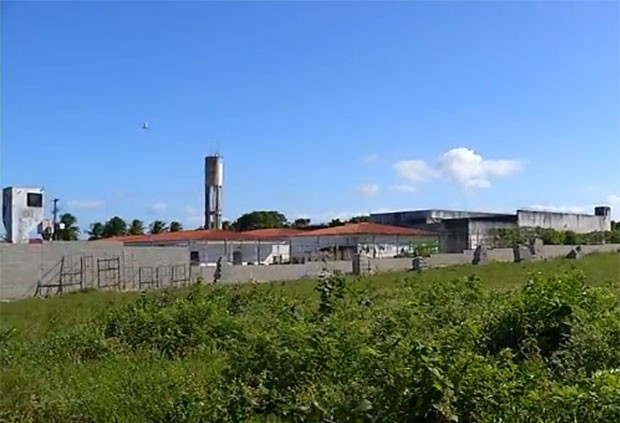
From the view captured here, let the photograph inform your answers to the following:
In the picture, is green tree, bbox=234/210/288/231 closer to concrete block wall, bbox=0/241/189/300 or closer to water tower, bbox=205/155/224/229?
water tower, bbox=205/155/224/229

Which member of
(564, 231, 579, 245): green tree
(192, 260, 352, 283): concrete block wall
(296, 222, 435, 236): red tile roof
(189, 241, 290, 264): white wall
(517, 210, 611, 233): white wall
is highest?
(517, 210, 611, 233): white wall

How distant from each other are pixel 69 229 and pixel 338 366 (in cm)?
4292

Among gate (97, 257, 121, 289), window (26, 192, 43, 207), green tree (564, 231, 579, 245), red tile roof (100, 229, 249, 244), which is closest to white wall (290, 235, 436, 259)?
red tile roof (100, 229, 249, 244)

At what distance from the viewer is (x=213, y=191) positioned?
4538 cm

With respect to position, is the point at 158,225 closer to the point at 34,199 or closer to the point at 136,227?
the point at 136,227

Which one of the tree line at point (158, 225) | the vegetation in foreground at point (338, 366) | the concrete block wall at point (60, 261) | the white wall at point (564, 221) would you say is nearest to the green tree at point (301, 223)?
the tree line at point (158, 225)

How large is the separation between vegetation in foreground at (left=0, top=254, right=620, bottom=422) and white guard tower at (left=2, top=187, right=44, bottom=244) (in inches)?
853

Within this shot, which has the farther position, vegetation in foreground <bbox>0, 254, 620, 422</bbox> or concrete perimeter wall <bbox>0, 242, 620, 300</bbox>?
concrete perimeter wall <bbox>0, 242, 620, 300</bbox>

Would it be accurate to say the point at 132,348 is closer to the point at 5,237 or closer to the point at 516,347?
the point at 516,347

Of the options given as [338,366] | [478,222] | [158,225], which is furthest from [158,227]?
[338,366]

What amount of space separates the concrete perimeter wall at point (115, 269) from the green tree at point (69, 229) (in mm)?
17905

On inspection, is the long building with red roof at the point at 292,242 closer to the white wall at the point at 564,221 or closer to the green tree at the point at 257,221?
the white wall at the point at 564,221

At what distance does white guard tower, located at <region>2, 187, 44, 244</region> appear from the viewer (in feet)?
94.3

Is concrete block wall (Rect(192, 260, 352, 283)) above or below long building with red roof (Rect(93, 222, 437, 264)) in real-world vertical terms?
below
